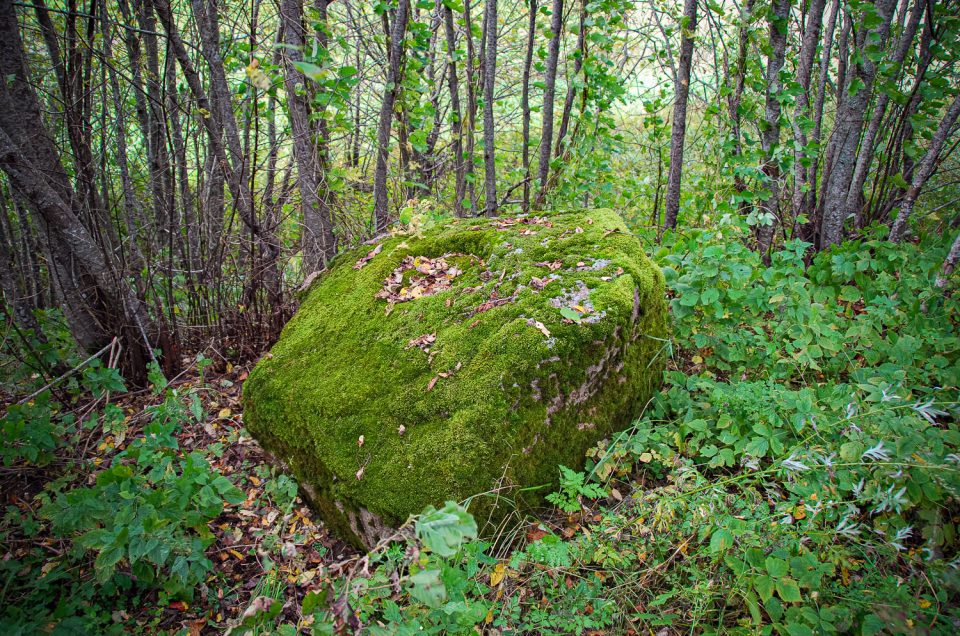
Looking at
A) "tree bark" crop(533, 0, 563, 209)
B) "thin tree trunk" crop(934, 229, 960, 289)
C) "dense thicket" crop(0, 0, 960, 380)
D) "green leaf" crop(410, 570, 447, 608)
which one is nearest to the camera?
"green leaf" crop(410, 570, 447, 608)

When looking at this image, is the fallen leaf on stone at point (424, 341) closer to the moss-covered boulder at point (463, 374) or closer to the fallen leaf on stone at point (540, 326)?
the moss-covered boulder at point (463, 374)

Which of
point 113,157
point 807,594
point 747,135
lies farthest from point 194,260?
point 747,135

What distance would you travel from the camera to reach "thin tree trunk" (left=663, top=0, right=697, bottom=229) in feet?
13.1

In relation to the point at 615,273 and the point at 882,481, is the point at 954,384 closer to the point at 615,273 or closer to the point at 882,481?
the point at 882,481

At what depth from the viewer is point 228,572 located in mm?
2355

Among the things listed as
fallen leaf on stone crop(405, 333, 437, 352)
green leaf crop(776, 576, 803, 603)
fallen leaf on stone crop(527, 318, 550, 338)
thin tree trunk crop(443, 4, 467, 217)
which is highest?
thin tree trunk crop(443, 4, 467, 217)

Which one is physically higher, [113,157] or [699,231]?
[113,157]

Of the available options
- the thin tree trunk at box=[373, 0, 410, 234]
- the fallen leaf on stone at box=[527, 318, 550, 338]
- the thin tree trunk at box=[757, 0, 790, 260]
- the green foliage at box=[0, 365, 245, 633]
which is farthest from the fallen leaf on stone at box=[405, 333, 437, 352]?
the thin tree trunk at box=[757, 0, 790, 260]

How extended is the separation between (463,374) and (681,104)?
11.4ft

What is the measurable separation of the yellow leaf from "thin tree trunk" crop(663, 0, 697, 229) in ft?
12.2

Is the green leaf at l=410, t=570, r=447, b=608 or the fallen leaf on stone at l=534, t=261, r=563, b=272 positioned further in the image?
the fallen leaf on stone at l=534, t=261, r=563, b=272

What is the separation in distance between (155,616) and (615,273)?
2.84m

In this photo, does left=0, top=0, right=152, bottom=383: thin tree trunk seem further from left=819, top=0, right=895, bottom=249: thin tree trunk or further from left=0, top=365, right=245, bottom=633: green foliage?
left=819, top=0, right=895, bottom=249: thin tree trunk

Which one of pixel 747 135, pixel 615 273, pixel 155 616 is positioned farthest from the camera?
pixel 747 135
